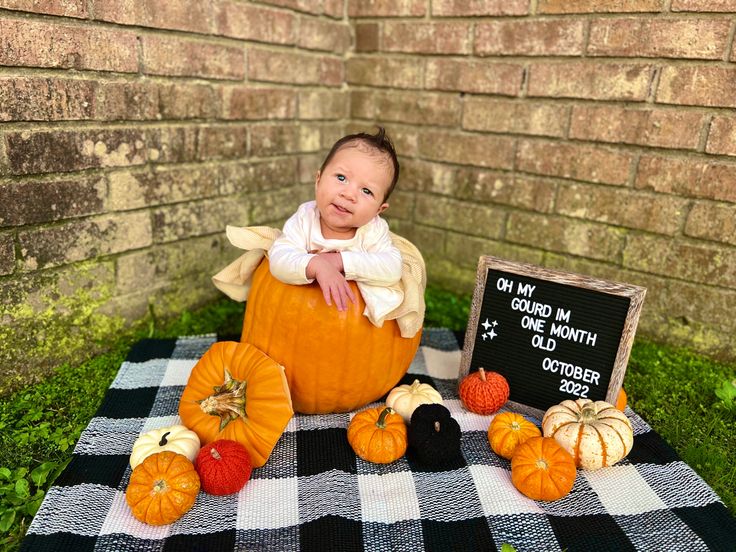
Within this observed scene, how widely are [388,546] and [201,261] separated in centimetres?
185

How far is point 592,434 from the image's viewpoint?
5.88 ft

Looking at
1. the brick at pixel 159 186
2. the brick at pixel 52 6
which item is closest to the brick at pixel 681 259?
the brick at pixel 159 186

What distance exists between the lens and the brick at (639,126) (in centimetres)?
245

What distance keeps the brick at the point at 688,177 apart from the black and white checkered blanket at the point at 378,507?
46.2 inches

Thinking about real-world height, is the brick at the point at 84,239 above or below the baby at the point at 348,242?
below

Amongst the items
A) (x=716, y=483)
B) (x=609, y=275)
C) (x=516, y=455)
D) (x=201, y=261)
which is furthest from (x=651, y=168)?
(x=201, y=261)

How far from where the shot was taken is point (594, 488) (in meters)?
1.76

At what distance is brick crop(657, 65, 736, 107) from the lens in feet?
7.63

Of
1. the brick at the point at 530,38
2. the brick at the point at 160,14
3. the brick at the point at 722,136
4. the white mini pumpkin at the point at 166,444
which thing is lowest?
the white mini pumpkin at the point at 166,444

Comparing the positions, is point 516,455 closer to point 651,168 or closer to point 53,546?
point 53,546

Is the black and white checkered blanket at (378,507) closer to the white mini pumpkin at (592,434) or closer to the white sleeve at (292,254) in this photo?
the white mini pumpkin at (592,434)

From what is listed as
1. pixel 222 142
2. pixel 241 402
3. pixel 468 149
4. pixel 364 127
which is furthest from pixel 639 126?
pixel 241 402

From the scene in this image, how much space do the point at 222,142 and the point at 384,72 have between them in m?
1.08

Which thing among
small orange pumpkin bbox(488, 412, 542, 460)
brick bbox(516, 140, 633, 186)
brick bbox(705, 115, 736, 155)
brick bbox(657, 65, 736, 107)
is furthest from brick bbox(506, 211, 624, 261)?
small orange pumpkin bbox(488, 412, 542, 460)
